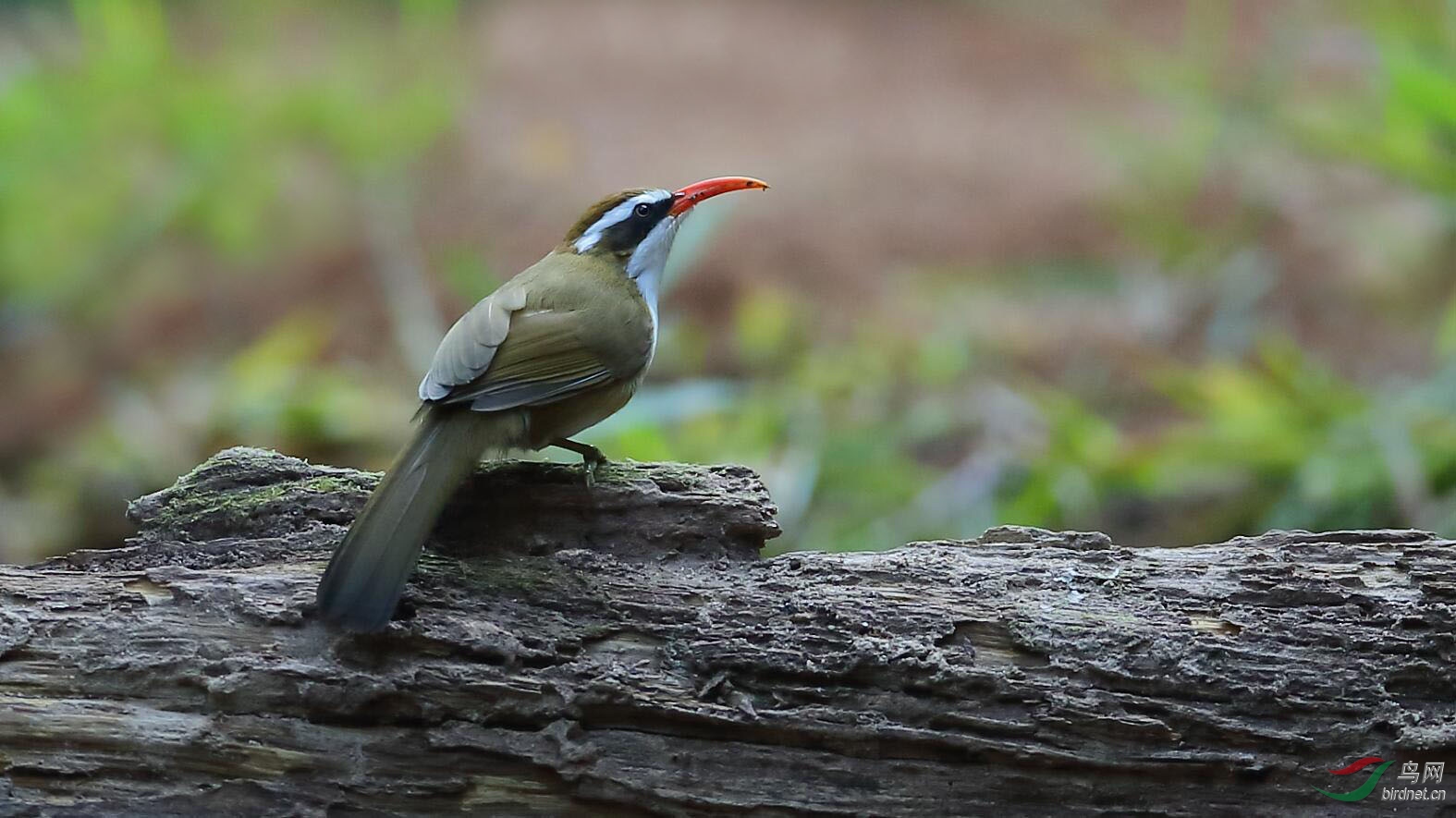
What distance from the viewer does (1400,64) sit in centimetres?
685

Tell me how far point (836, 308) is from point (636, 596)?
6.69 meters

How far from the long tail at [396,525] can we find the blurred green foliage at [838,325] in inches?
86.1

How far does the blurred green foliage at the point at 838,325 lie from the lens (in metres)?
→ 6.36

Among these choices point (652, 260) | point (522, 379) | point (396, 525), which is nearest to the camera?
point (396, 525)

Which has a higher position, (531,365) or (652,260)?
(652,260)

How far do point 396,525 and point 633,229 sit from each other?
162 centimetres

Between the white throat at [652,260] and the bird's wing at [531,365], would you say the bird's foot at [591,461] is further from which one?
the white throat at [652,260]

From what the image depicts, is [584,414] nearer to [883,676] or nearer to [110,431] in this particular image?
[883,676]

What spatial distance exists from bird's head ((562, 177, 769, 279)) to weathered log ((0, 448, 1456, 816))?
107cm

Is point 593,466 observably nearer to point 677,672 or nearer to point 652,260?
point 677,672

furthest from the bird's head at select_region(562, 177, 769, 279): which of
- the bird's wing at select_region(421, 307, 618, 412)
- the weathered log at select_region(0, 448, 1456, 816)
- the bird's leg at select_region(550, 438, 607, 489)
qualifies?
the weathered log at select_region(0, 448, 1456, 816)

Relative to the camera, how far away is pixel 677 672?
119 inches

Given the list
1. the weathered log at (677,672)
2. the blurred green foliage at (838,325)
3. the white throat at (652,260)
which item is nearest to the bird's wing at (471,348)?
the weathered log at (677,672)


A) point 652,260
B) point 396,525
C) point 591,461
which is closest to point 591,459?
point 591,461
